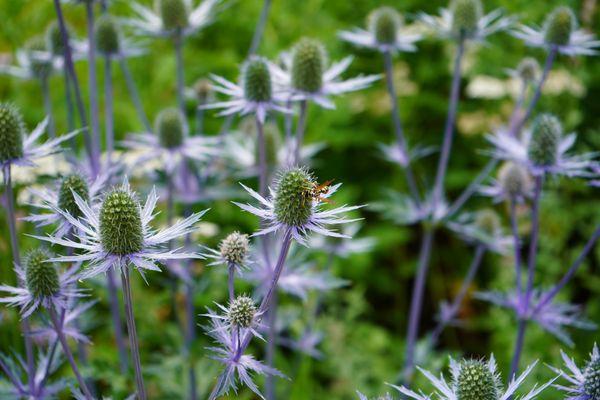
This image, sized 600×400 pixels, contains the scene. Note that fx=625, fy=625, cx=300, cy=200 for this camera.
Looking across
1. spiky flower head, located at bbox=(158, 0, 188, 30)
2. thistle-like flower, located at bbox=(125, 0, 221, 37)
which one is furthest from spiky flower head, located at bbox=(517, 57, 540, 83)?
spiky flower head, located at bbox=(158, 0, 188, 30)

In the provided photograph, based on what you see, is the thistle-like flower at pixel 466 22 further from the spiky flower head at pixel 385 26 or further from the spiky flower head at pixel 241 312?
the spiky flower head at pixel 241 312

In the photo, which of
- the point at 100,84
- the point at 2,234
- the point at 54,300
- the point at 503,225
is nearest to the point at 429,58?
the point at 503,225

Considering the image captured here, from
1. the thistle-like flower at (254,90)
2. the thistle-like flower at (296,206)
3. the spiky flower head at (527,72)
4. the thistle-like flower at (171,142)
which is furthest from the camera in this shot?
the spiky flower head at (527,72)

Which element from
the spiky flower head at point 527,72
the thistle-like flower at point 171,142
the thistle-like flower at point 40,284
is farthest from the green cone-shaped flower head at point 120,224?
the spiky flower head at point 527,72

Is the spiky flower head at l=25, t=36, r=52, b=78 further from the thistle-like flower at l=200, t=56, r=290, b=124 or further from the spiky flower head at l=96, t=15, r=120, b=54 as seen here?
the thistle-like flower at l=200, t=56, r=290, b=124

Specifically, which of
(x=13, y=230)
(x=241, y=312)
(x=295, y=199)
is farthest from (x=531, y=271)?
(x=13, y=230)
